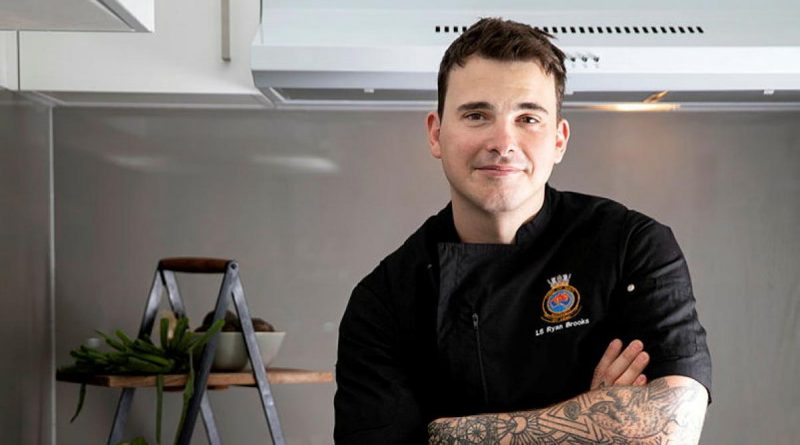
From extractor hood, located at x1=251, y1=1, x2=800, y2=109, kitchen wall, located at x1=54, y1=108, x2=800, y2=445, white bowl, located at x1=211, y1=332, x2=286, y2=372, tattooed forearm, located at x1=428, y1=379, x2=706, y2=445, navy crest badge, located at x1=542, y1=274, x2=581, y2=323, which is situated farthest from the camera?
kitchen wall, located at x1=54, y1=108, x2=800, y2=445

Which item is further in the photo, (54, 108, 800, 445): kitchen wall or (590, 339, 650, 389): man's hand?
(54, 108, 800, 445): kitchen wall

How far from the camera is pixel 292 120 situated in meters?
2.68

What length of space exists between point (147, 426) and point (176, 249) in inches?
13.9

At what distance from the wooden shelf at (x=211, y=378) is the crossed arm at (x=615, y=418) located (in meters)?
0.94

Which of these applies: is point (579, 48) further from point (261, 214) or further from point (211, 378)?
point (211, 378)

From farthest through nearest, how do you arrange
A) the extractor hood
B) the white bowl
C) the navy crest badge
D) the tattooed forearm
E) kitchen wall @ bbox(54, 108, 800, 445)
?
kitchen wall @ bbox(54, 108, 800, 445) → the white bowl → the extractor hood → the navy crest badge → the tattooed forearm

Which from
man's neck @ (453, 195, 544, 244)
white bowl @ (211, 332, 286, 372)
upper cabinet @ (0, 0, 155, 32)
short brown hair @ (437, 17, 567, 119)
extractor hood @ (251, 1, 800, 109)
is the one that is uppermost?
extractor hood @ (251, 1, 800, 109)

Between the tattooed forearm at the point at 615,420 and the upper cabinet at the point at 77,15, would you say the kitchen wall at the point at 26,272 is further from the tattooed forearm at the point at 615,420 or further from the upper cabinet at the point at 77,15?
the tattooed forearm at the point at 615,420

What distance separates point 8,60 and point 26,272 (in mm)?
406

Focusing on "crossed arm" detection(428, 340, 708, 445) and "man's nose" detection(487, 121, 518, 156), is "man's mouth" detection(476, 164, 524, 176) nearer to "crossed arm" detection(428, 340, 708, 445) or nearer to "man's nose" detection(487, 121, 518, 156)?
"man's nose" detection(487, 121, 518, 156)

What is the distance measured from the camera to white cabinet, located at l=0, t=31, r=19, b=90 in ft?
7.96

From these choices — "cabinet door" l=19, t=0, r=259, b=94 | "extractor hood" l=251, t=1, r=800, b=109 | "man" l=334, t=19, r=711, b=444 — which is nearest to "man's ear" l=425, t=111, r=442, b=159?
"man" l=334, t=19, r=711, b=444

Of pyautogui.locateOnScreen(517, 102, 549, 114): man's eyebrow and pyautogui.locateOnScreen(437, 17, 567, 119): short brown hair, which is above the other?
pyautogui.locateOnScreen(437, 17, 567, 119): short brown hair

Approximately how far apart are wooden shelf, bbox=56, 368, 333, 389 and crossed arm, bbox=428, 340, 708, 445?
0.94 metres
